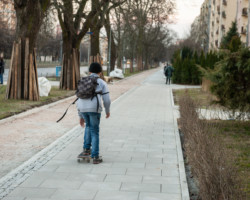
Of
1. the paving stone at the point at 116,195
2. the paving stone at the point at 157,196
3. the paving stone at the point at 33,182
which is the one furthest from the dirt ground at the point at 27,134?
the paving stone at the point at 157,196

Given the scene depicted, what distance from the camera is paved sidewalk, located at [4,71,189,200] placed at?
5.07 m

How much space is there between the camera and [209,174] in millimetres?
3871

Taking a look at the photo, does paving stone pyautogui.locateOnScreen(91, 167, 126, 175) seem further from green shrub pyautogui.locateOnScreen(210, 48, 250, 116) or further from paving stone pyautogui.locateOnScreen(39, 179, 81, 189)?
green shrub pyautogui.locateOnScreen(210, 48, 250, 116)

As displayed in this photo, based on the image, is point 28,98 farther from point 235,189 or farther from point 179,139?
point 235,189

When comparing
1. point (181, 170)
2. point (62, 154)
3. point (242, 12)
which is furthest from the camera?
point (242, 12)

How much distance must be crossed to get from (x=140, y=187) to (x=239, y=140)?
446 centimetres

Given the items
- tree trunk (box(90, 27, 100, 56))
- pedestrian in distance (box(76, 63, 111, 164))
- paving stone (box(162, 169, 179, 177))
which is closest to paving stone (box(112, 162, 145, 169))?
pedestrian in distance (box(76, 63, 111, 164))

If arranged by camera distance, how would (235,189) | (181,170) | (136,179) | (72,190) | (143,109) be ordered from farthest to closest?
1. (143,109)
2. (181,170)
3. (136,179)
4. (72,190)
5. (235,189)

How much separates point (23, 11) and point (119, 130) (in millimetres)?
7935

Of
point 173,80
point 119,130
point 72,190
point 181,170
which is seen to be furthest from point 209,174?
point 173,80

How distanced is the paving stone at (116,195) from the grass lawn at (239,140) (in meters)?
1.69

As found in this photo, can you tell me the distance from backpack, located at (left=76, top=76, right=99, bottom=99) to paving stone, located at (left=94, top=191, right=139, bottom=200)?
188cm

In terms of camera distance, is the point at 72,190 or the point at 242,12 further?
the point at 242,12

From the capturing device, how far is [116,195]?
5031mm
